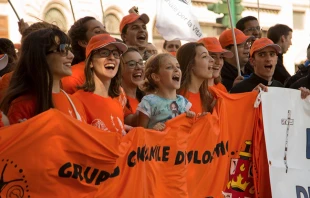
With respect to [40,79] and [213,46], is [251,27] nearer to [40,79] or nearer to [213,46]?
[213,46]

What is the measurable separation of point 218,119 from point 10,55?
2.01 meters

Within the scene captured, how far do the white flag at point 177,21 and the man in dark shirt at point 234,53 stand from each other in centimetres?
30

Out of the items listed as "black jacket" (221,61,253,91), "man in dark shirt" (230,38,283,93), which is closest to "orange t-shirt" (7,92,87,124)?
"man in dark shirt" (230,38,283,93)

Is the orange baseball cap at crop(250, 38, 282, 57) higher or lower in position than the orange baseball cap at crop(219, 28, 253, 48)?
lower

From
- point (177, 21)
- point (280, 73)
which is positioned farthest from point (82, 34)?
point (280, 73)

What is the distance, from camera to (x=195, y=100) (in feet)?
27.7

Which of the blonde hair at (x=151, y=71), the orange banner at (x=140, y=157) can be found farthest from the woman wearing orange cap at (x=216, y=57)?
the blonde hair at (x=151, y=71)

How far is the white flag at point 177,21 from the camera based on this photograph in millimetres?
10258

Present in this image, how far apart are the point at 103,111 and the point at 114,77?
470 mm

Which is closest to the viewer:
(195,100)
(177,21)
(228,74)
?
(195,100)

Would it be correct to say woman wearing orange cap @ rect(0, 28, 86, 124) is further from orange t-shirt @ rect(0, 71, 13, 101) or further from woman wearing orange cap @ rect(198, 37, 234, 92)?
woman wearing orange cap @ rect(198, 37, 234, 92)

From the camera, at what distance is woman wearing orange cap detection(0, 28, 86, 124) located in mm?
6762

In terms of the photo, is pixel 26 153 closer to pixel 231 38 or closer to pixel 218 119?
pixel 218 119

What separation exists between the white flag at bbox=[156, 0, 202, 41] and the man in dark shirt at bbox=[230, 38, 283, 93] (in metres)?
0.98
